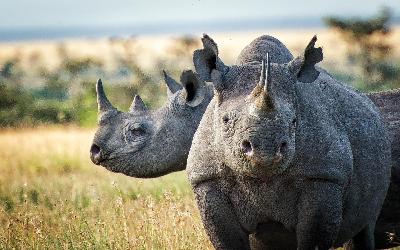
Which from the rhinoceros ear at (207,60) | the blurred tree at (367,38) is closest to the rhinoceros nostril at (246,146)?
the rhinoceros ear at (207,60)

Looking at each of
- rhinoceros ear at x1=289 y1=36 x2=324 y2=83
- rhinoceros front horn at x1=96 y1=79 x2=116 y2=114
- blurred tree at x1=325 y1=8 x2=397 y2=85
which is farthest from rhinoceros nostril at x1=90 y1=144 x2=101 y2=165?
blurred tree at x1=325 y1=8 x2=397 y2=85

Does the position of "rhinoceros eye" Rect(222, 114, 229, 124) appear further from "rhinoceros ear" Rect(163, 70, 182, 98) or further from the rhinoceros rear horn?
the rhinoceros rear horn

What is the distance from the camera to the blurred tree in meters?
44.5

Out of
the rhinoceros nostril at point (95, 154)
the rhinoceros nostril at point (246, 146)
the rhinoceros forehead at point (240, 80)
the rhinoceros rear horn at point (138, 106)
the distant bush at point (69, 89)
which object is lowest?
the distant bush at point (69, 89)

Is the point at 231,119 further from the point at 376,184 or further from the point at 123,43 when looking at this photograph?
the point at 123,43

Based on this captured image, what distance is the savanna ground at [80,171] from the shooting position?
980 centimetres

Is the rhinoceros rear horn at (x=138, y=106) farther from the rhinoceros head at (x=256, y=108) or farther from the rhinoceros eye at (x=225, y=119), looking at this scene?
the rhinoceros eye at (x=225, y=119)

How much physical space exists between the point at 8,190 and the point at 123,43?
37989 millimetres

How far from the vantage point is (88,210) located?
11.8 m

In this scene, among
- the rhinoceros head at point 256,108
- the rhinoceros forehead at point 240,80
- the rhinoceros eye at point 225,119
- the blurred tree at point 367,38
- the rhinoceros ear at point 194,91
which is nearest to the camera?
the rhinoceros head at point 256,108

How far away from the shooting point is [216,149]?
7.18 metres

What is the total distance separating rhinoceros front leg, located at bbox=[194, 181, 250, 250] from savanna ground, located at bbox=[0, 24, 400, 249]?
153 cm

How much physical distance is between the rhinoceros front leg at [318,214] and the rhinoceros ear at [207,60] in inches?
35.6

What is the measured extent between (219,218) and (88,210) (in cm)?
440
